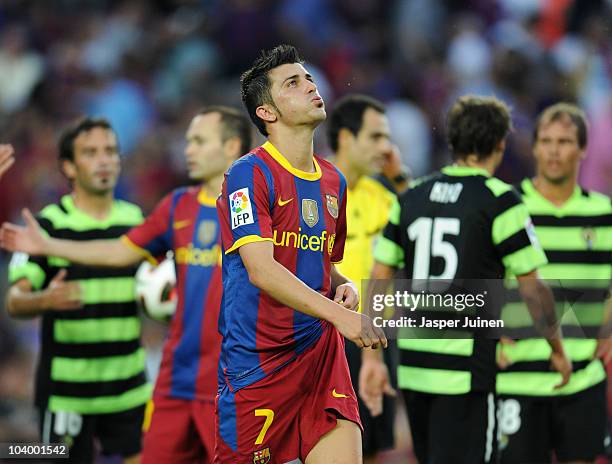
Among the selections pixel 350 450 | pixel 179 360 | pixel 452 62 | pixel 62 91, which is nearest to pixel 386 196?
pixel 179 360

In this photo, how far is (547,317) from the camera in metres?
6.73

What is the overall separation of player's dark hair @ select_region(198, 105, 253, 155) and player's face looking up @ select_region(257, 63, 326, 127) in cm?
190

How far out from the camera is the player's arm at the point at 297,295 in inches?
189

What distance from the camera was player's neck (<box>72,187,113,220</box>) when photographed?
793 centimetres

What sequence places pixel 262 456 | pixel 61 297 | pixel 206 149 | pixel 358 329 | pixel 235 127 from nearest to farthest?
pixel 358 329 → pixel 262 456 → pixel 61 297 → pixel 206 149 → pixel 235 127

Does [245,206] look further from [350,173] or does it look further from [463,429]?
[350,173]

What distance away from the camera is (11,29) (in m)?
14.6

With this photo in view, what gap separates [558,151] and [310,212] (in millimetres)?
2808

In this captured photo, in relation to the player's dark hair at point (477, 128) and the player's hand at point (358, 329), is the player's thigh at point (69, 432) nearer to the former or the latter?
the player's dark hair at point (477, 128)

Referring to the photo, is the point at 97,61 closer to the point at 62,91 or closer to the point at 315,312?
the point at 62,91

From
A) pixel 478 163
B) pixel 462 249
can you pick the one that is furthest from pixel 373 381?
pixel 478 163

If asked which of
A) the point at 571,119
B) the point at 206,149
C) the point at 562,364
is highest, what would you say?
the point at 571,119

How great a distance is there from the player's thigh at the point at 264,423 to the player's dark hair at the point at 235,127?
8.01 feet

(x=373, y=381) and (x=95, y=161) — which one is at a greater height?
(x=95, y=161)
